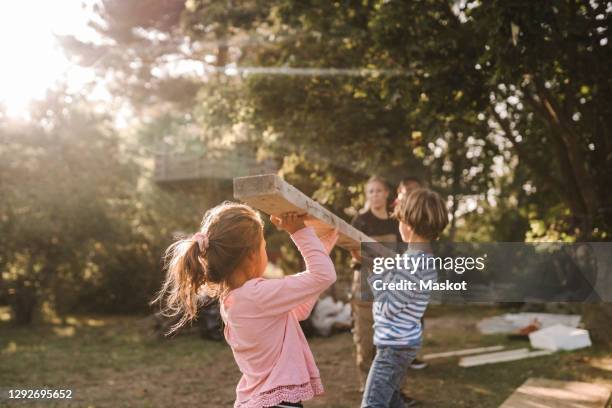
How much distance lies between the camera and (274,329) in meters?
2.54

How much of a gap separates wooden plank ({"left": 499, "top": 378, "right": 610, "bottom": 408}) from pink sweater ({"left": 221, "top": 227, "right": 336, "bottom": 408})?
332 cm

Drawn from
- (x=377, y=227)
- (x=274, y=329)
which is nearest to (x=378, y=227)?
(x=377, y=227)

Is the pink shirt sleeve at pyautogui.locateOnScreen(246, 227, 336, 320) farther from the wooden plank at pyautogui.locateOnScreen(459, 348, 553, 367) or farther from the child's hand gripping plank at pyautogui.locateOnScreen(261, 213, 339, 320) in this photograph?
the wooden plank at pyautogui.locateOnScreen(459, 348, 553, 367)

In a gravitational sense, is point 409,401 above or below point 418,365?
above

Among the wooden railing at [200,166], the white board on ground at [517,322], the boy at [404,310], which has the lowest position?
the white board on ground at [517,322]

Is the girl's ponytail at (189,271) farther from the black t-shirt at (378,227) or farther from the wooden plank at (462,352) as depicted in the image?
the wooden plank at (462,352)

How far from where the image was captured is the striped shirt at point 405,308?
331 centimetres

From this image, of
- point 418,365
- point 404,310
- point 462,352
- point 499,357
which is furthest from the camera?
point 462,352

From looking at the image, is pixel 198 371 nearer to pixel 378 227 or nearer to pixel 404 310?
pixel 378 227

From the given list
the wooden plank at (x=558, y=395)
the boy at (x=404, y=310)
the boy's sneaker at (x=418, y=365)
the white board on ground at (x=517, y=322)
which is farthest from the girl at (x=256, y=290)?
the white board on ground at (x=517, y=322)

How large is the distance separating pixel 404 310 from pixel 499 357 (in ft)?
17.3

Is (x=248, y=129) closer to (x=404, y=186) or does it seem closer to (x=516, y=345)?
(x=404, y=186)

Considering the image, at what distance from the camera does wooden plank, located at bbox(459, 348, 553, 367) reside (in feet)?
25.2

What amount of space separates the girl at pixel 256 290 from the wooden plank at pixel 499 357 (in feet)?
18.4
